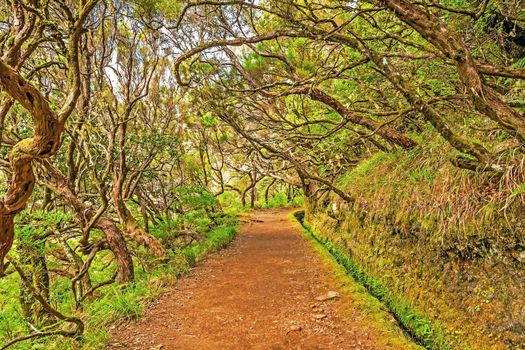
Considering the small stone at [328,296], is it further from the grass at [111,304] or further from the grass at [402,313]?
the grass at [111,304]

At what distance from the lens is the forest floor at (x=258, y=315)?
13.4 ft

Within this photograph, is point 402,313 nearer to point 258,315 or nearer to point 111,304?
point 258,315

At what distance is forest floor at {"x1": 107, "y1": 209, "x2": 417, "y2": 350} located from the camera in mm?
4094

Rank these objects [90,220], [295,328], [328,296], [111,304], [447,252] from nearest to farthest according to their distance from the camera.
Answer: [447,252], [295,328], [111,304], [328,296], [90,220]

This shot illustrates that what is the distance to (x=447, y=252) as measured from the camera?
13.5 ft

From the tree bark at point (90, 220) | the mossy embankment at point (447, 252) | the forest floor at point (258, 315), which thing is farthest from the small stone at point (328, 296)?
the tree bark at point (90, 220)

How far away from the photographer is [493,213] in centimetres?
351

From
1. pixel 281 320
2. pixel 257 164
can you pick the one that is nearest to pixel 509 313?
pixel 281 320

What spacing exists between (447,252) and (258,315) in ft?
9.66

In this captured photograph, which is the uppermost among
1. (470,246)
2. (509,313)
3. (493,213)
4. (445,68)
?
(445,68)

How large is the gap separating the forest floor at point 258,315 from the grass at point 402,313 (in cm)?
46

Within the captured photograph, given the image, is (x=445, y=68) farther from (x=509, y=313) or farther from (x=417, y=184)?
(x=509, y=313)

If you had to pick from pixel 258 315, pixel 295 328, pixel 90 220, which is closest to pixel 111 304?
pixel 90 220

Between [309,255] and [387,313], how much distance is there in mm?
3670
